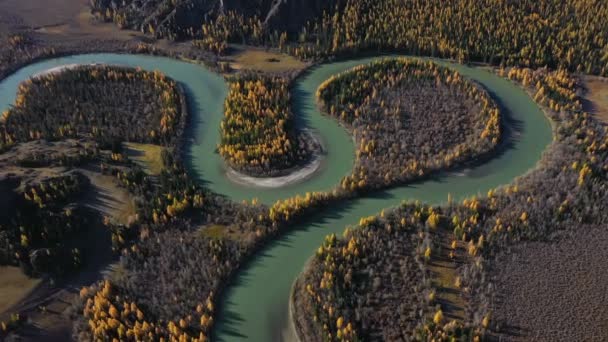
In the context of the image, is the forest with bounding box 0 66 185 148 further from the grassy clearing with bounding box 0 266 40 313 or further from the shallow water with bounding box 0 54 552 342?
the grassy clearing with bounding box 0 266 40 313

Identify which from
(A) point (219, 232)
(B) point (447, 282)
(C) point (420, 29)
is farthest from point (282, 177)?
(C) point (420, 29)

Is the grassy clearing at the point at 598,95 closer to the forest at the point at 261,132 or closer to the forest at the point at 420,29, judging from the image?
the forest at the point at 420,29

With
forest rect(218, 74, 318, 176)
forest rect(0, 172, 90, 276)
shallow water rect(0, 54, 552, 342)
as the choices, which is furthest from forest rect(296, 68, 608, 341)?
forest rect(0, 172, 90, 276)

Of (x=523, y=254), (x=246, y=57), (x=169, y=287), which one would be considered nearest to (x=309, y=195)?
(x=169, y=287)

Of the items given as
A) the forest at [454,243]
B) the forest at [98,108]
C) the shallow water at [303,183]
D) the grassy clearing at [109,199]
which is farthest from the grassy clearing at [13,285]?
the forest at [454,243]

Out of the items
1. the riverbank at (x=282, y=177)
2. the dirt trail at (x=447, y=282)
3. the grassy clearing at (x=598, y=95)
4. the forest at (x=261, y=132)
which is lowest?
the dirt trail at (x=447, y=282)

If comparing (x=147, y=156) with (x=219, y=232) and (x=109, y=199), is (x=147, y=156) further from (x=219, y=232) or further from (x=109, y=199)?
(x=219, y=232)
